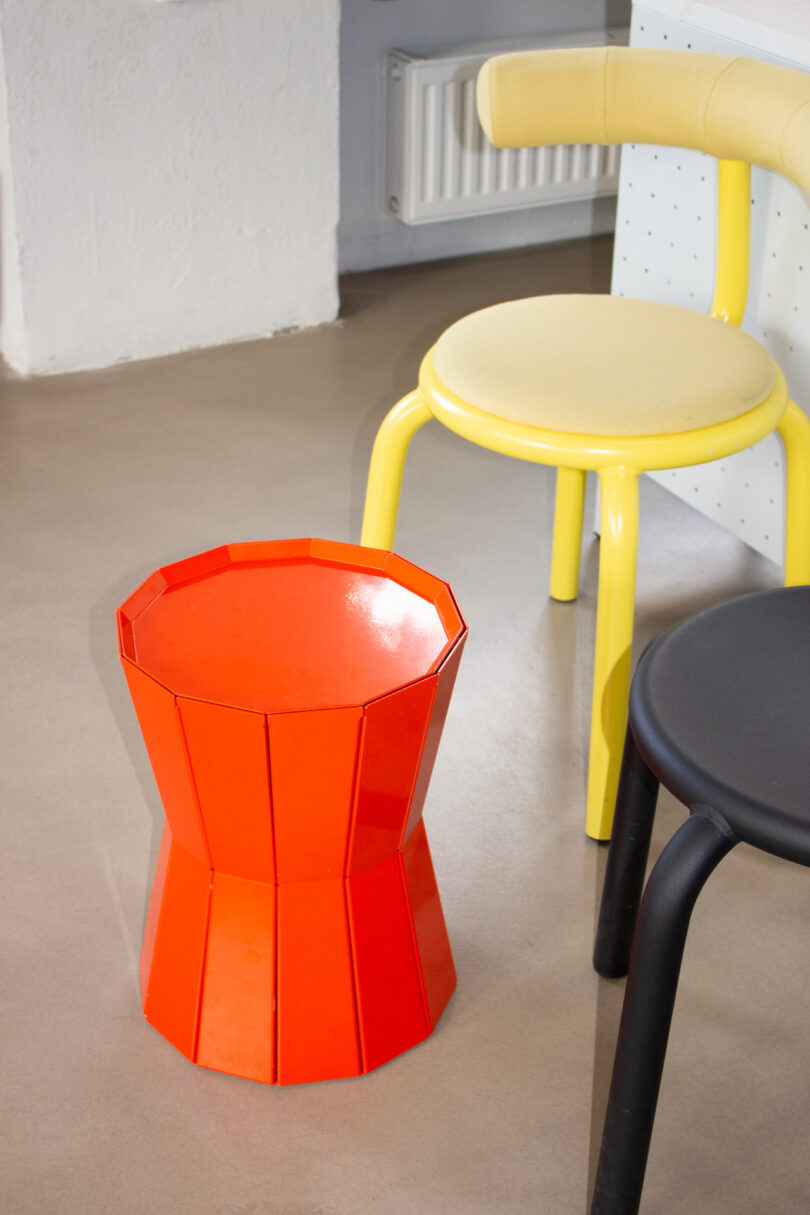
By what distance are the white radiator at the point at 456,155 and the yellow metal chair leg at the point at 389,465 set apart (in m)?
1.46

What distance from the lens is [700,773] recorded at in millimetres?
796

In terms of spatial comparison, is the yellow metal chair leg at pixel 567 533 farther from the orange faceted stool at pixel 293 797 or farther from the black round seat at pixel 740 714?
the black round seat at pixel 740 714

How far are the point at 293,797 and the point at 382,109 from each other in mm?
2217

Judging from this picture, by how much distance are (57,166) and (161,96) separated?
8.7 inches

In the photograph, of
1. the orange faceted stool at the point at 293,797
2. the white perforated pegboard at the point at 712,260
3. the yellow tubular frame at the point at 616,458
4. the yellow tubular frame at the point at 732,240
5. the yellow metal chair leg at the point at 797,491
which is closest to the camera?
the orange faceted stool at the point at 293,797

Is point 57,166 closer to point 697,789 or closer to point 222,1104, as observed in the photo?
point 222,1104

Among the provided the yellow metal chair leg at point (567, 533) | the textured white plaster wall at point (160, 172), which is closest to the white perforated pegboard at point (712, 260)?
the yellow metal chair leg at point (567, 533)

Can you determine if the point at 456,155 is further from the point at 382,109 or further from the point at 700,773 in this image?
the point at 700,773

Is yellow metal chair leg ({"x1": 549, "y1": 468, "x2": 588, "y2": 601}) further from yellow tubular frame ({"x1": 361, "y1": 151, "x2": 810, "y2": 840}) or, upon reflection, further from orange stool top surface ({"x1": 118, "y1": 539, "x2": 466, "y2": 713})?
orange stool top surface ({"x1": 118, "y1": 539, "x2": 466, "y2": 713})

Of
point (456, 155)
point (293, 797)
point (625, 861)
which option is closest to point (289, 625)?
point (293, 797)

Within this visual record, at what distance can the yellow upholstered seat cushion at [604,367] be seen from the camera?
1.24 metres

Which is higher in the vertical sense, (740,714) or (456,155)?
(740,714)

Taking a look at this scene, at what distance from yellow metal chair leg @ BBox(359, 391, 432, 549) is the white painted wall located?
158 centimetres

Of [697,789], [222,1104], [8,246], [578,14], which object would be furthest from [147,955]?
[578,14]
